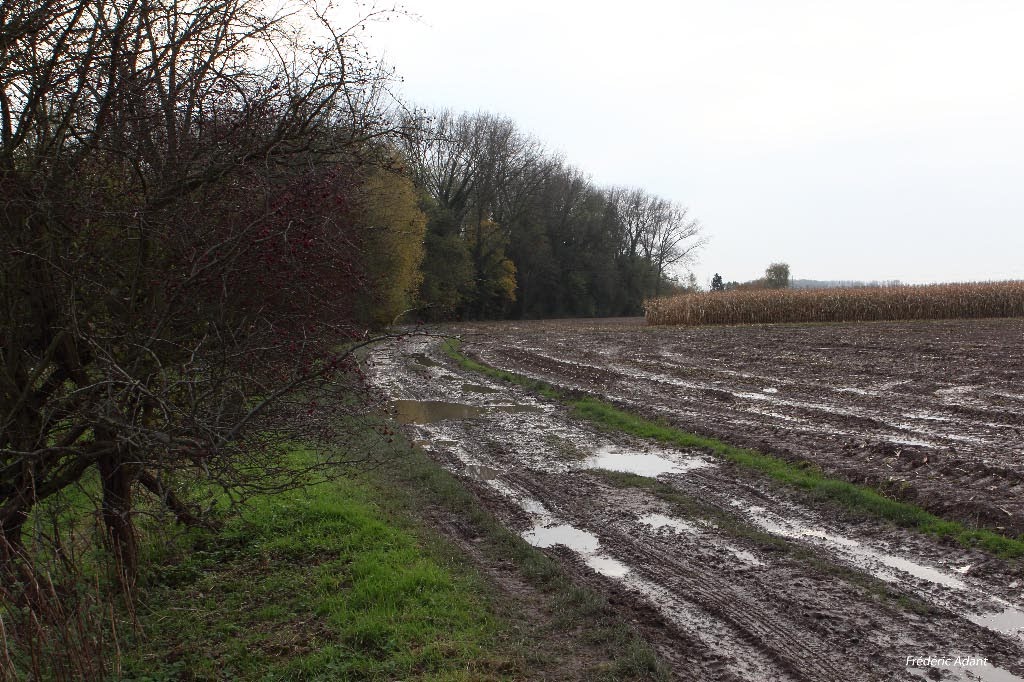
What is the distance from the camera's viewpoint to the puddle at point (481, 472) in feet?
36.7

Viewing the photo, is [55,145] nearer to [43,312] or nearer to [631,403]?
[43,312]

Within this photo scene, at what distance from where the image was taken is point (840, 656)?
18.1ft

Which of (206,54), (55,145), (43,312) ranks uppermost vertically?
(206,54)

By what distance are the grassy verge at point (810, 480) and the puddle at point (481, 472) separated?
3.39 meters

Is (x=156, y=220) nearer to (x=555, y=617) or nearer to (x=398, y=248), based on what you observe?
(x=555, y=617)

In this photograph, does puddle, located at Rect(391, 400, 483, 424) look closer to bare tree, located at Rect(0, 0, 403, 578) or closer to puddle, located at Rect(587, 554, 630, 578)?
puddle, located at Rect(587, 554, 630, 578)

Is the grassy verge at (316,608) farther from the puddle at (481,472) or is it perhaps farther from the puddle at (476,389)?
the puddle at (476,389)

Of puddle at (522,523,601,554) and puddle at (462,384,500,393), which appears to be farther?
puddle at (462,384,500,393)

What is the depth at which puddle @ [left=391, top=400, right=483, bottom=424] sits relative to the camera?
16.4 metres

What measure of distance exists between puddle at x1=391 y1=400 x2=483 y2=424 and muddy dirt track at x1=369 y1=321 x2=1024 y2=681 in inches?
5.0

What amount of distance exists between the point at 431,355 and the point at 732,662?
27.2 m

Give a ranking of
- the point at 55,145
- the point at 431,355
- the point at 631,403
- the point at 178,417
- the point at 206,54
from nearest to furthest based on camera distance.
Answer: the point at 178,417
the point at 55,145
the point at 206,54
the point at 631,403
the point at 431,355

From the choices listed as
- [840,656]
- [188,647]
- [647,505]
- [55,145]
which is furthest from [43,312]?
[647,505]

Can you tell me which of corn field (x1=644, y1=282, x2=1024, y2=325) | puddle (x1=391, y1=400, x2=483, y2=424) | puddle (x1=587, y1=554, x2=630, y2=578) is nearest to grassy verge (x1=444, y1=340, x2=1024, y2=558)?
puddle (x1=391, y1=400, x2=483, y2=424)
